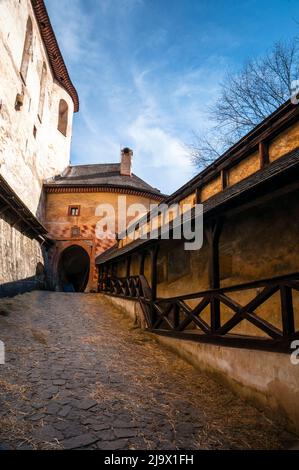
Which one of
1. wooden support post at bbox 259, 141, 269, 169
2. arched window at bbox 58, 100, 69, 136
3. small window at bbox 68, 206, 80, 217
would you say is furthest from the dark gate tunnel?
wooden support post at bbox 259, 141, 269, 169

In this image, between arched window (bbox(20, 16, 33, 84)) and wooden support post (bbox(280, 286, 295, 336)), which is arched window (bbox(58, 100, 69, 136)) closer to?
arched window (bbox(20, 16, 33, 84))

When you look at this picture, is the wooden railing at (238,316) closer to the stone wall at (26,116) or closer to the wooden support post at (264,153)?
the wooden support post at (264,153)

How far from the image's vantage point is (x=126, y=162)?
78.8 feet

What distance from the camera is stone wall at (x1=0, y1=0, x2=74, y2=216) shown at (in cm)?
1291

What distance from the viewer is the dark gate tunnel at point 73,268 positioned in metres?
21.1

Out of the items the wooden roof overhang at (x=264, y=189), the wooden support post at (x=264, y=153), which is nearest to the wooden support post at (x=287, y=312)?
the wooden roof overhang at (x=264, y=189)

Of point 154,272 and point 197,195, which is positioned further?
point 197,195

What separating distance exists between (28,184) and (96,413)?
16713mm

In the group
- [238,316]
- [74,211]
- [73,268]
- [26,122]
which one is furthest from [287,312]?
[73,268]

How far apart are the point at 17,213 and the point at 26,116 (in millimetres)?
8107

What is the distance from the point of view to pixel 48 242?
1888 centimetres

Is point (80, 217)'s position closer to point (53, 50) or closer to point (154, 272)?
point (53, 50)

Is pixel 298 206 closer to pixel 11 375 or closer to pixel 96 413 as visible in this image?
pixel 96 413

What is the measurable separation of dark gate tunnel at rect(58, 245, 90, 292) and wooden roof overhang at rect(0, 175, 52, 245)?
5.30 meters
